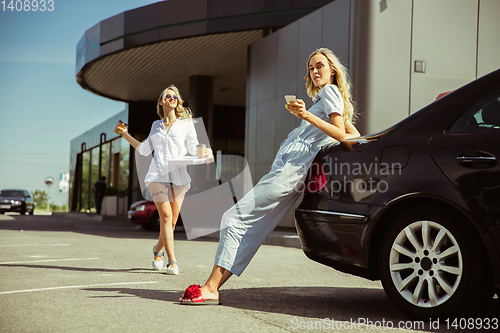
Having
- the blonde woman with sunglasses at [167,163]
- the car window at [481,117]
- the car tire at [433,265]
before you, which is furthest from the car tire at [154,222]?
the car window at [481,117]

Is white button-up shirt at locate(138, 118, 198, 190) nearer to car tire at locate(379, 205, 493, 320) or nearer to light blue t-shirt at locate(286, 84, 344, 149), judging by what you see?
light blue t-shirt at locate(286, 84, 344, 149)

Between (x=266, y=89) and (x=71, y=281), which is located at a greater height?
(x=266, y=89)

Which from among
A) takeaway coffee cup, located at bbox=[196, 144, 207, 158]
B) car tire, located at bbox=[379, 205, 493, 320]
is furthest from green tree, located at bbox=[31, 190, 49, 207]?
car tire, located at bbox=[379, 205, 493, 320]

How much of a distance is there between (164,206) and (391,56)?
330 inches

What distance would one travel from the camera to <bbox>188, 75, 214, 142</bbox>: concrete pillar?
22.8 metres

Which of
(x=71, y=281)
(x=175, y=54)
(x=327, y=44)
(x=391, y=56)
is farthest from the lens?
(x=175, y=54)

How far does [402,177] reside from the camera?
335cm

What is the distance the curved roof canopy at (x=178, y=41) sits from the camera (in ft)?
55.7

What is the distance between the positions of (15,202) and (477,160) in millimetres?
34144

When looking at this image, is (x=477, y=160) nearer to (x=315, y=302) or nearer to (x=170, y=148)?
(x=315, y=302)

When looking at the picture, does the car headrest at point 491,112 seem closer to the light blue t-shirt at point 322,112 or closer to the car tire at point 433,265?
the car tire at point 433,265

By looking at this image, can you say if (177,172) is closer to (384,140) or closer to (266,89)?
(384,140)

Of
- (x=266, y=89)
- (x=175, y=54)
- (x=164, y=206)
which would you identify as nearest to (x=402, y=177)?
(x=164, y=206)

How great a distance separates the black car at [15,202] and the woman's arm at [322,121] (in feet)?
109
